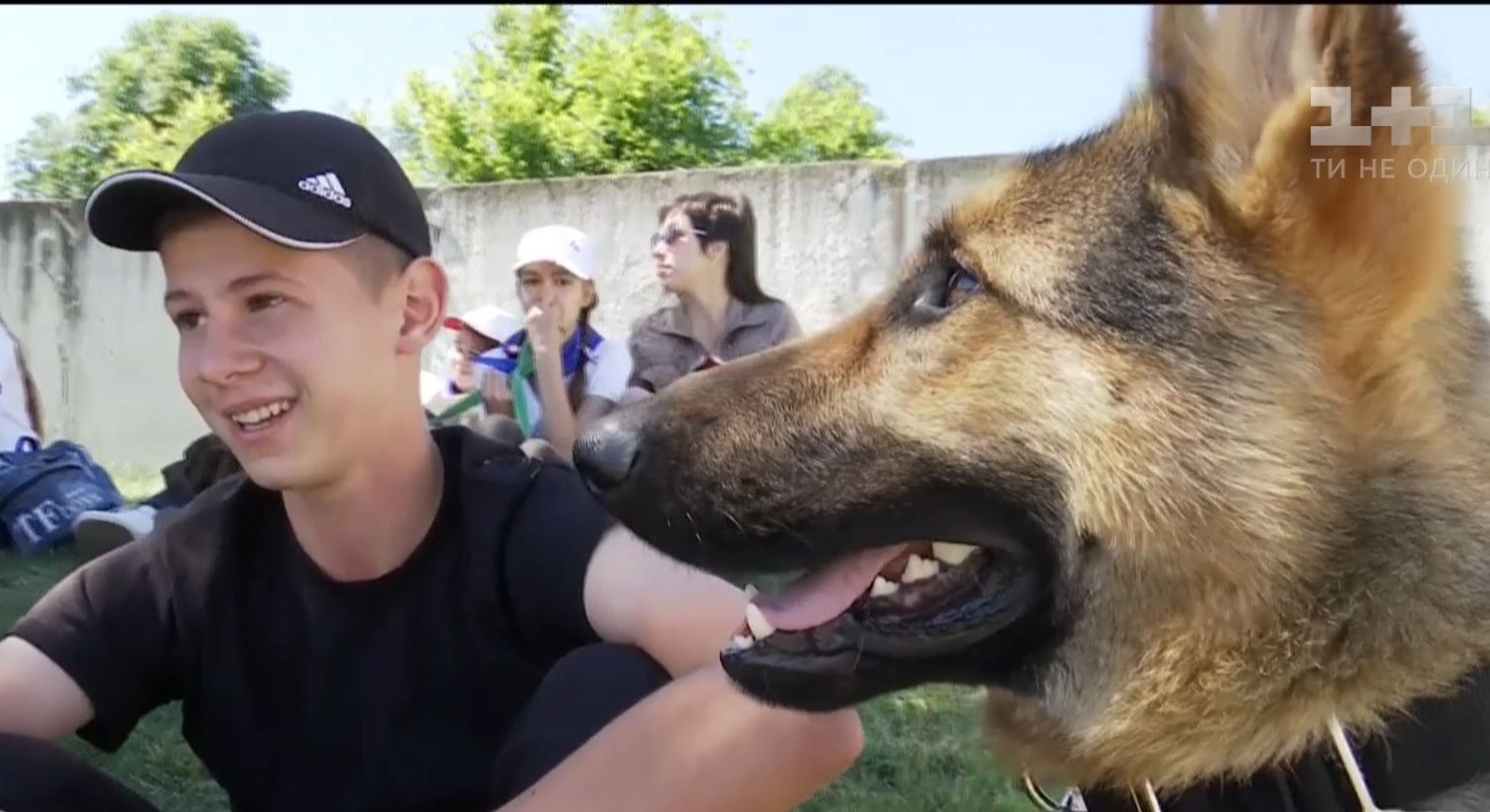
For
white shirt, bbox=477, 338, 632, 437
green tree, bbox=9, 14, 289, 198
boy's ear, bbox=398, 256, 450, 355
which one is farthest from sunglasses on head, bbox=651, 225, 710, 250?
green tree, bbox=9, 14, 289, 198

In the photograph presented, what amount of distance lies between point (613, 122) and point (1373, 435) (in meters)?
24.7

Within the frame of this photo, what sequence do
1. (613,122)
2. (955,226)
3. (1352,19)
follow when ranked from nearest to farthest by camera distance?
(1352,19) < (955,226) < (613,122)

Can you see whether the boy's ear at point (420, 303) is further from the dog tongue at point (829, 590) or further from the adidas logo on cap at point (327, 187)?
the dog tongue at point (829, 590)

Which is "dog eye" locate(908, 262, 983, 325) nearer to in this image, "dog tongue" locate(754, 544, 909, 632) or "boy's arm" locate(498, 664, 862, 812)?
"dog tongue" locate(754, 544, 909, 632)

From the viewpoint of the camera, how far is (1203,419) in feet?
6.19

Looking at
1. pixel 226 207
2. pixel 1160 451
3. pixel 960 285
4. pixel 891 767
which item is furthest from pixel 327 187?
pixel 891 767

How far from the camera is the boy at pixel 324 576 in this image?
7.34 ft

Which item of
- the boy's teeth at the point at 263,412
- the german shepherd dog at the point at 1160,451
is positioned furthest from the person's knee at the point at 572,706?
the boy's teeth at the point at 263,412

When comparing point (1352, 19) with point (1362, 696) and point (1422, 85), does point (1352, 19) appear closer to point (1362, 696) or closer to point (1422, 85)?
point (1422, 85)

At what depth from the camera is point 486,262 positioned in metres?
11.1

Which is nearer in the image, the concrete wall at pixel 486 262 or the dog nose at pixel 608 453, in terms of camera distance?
the dog nose at pixel 608 453

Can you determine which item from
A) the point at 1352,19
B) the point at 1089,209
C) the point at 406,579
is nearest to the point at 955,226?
the point at 1089,209

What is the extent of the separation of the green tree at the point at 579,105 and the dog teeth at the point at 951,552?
2329cm

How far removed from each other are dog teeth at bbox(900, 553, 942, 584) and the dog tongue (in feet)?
0.13
